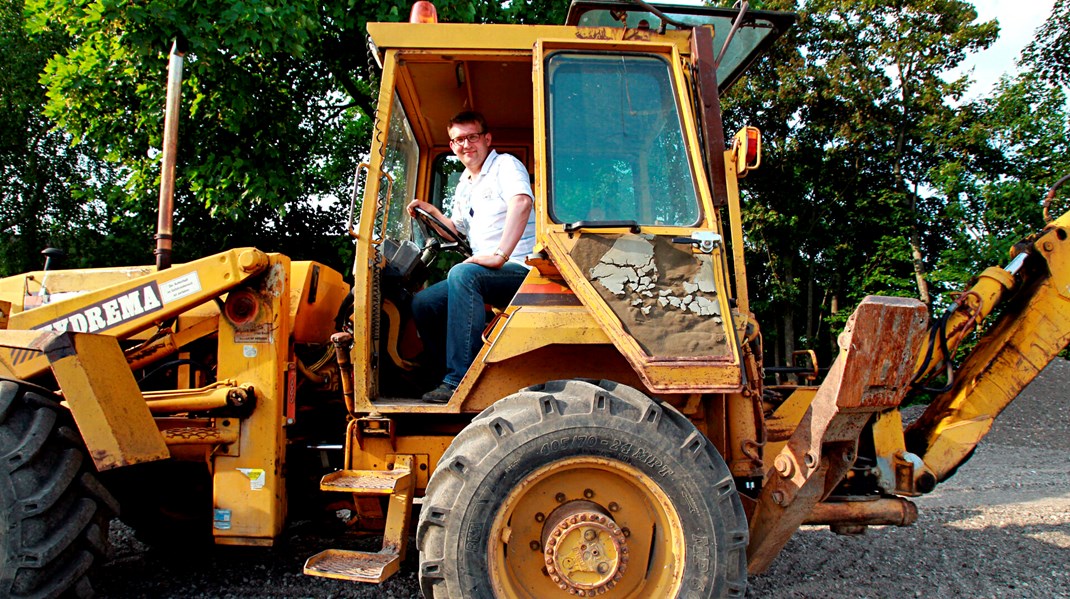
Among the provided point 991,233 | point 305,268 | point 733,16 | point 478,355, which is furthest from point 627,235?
point 991,233

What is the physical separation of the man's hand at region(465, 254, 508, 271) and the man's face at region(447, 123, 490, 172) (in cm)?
69

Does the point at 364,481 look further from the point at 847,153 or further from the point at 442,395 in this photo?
the point at 847,153

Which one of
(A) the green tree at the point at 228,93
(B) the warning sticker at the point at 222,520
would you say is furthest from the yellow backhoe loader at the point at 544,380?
(A) the green tree at the point at 228,93

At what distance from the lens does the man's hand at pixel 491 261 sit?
11.8ft

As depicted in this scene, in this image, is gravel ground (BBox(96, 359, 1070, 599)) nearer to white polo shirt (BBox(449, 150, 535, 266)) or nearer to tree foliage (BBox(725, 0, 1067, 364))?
white polo shirt (BBox(449, 150, 535, 266))

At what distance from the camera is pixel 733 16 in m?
3.62

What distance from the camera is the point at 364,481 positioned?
11.4 feet

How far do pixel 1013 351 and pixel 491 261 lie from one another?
290 cm

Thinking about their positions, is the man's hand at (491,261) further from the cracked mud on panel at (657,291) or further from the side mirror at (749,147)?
the side mirror at (749,147)

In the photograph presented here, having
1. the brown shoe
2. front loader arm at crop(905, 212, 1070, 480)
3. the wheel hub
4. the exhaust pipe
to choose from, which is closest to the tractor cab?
the brown shoe

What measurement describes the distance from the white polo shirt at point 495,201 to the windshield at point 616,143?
382 millimetres

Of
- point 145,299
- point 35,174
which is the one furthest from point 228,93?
point 35,174

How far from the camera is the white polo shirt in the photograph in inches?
148

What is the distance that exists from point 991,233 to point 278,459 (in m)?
14.4
